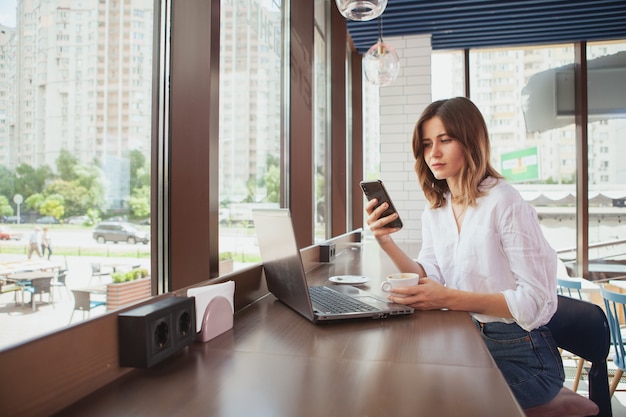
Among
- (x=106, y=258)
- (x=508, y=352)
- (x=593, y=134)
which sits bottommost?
(x=508, y=352)

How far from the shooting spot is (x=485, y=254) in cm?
158

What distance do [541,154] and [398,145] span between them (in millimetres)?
1821

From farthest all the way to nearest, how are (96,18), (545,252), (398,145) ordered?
(398,145), (545,252), (96,18)

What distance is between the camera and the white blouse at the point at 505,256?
4.69 ft

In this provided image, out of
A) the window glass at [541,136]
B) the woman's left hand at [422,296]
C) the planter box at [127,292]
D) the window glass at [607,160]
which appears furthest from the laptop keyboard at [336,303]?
the window glass at [607,160]

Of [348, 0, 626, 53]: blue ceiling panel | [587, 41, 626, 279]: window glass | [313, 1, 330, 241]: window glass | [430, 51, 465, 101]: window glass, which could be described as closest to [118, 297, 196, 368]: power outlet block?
[313, 1, 330, 241]: window glass

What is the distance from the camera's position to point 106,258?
133cm

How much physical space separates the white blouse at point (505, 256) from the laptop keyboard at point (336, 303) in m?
0.43

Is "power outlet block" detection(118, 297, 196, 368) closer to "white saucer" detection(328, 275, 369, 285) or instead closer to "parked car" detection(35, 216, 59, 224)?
"parked car" detection(35, 216, 59, 224)

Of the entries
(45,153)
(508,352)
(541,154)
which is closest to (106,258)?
(45,153)

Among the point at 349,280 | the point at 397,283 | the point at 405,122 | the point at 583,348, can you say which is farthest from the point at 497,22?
the point at 397,283

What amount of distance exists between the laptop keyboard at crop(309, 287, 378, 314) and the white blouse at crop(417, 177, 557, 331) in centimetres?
43

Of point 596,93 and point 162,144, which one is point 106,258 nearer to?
point 162,144

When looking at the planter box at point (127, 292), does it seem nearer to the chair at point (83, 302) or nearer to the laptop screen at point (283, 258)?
the chair at point (83, 302)
